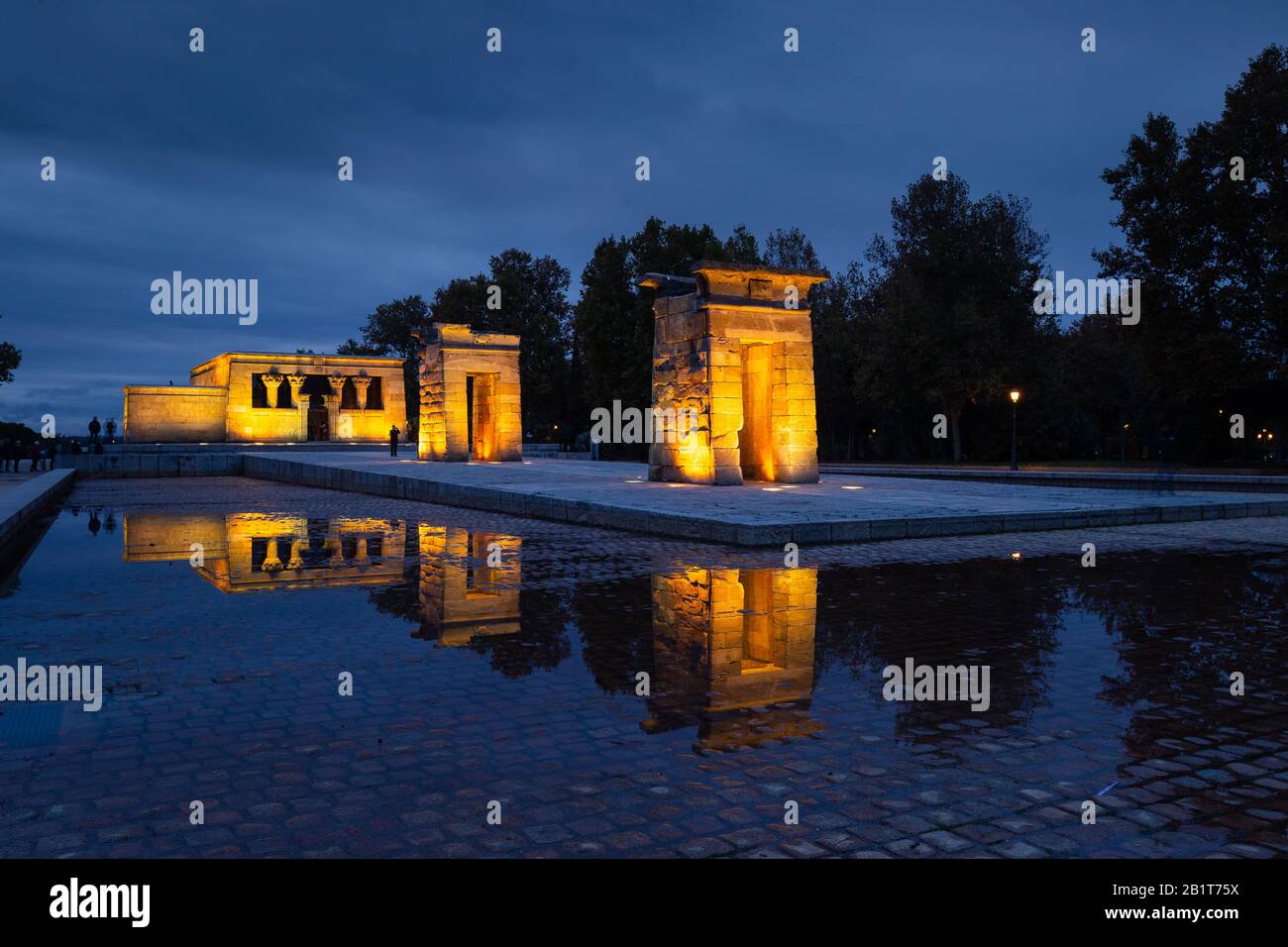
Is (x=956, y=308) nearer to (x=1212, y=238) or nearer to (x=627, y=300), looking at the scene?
(x=1212, y=238)

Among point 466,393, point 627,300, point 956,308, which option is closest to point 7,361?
point 466,393

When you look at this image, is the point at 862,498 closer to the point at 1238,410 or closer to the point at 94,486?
the point at 94,486

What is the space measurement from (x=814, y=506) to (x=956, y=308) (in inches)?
1274

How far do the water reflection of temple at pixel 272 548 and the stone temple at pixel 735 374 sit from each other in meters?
7.49

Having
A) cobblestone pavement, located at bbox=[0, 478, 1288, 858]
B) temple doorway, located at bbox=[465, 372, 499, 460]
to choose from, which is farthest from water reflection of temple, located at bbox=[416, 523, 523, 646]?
temple doorway, located at bbox=[465, 372, 499, 460]

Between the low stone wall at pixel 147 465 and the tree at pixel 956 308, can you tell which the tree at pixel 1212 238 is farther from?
the low stone wall at pixel 147 465

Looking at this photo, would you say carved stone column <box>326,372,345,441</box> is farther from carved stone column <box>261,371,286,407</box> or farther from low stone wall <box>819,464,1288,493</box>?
low stone wall <box>819,464,1288,493</box>

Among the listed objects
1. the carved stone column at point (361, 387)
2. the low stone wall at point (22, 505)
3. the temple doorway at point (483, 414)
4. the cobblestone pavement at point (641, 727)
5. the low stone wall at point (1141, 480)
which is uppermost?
the carved stone column at point (361, 387)

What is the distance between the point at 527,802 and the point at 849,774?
1380 millimetres

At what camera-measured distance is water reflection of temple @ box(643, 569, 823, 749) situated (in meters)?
5.01

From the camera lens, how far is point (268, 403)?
6162 cm

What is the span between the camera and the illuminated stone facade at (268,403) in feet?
197

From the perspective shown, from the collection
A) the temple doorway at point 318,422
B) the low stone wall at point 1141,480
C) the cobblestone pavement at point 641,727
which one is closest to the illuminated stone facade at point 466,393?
the low stone wall at point 1141,480

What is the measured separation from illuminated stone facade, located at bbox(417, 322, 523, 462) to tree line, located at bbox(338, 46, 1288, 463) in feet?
30.2
